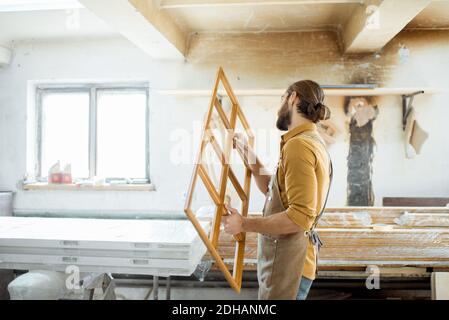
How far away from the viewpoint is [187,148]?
3492 mm

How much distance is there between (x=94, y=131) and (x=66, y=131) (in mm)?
323

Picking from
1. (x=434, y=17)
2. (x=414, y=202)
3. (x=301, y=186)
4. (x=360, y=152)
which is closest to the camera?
(x=301, y=186)

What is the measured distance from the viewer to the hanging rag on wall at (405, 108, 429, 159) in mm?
3270

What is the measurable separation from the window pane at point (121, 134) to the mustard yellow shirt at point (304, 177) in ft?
8.02

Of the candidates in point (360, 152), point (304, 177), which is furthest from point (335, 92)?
point (304, 177)

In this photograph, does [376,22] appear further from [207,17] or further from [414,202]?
[414,202]

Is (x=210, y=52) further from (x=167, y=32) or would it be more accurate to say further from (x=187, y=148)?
Answer: (x=187, y=148)

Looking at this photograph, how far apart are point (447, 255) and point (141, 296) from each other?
242cm

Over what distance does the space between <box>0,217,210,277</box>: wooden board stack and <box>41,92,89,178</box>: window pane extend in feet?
6.17

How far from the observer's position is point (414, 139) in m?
3.29

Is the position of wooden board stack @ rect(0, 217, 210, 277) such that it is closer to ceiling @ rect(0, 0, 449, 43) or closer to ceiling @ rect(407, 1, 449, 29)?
ceiling @ rect(0, 0, 449, 43)

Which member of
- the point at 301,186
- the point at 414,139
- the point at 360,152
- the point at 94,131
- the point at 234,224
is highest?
the point at 94,131

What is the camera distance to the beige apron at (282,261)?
1.46 meters

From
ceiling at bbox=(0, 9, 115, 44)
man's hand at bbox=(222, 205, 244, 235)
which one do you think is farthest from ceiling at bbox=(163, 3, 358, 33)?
man's hand at bbox=(222, 205, 244, 235)
